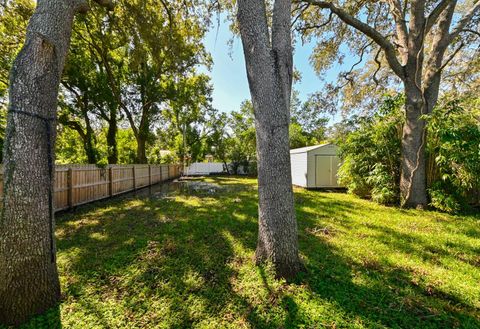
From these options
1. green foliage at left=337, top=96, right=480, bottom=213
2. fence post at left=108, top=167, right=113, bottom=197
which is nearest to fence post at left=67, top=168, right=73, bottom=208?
fence post at left=108, top=167, right=113, bottom=197

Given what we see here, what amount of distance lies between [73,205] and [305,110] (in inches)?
936

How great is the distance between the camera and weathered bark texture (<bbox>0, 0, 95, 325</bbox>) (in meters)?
1.77

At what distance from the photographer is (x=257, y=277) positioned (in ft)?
7.92

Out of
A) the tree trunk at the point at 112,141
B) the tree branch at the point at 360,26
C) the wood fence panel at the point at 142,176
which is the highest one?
the tree branch at the point at 360,26

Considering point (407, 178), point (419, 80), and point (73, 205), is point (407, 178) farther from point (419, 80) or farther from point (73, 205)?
point (73, 205)

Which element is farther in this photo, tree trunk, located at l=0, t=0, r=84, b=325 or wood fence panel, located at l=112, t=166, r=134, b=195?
wood fence panel, located at l=112, t=166, r=134, b=195

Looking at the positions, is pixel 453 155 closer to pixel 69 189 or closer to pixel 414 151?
pixel 414 151

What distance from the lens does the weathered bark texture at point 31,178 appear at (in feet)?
5.80

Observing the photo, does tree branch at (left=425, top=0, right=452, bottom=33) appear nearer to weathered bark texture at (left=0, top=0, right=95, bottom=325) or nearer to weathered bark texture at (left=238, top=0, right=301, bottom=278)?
weathered bark texture at (left=238, top=0, right=301, bottom=278)

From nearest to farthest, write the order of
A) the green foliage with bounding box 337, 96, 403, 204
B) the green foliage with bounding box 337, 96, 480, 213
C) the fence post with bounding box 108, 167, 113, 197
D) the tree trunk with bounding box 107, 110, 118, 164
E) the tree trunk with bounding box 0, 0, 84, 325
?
the tree trunk with bounding box 0, 0, 84, 325
the green foliage with bounding box 337, 96, 480, 213
the green foliage with bounding box 337, 96, 403, 204
the fence post with bounding box 108, 167, 113, 197
the tree trunk with bounding box 107, 110, 118, 164

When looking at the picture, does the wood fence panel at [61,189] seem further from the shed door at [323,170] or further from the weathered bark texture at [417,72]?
the shed door at [323,170]

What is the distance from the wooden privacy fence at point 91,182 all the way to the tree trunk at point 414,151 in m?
9.31

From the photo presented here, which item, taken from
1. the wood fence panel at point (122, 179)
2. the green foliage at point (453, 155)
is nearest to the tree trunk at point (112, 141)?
the wood fence panel at point (122, 179)

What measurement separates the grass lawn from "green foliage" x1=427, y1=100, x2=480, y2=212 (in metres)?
1.05
